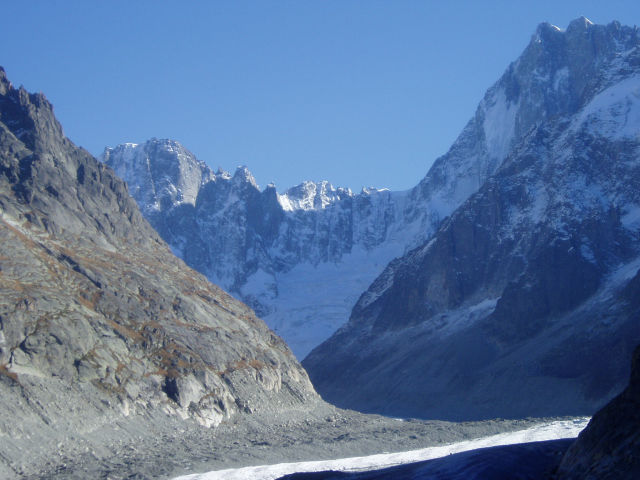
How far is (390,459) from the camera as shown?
317ft

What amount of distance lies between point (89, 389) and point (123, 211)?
62290mm

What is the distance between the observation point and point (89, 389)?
87.0m

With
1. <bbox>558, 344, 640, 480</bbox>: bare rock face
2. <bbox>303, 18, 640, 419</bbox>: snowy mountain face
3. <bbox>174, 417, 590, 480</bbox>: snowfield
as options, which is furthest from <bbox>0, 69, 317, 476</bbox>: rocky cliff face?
<bbox>558, 344, 640, 480</bbox>: bare rock face

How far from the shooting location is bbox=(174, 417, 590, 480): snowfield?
268 ft

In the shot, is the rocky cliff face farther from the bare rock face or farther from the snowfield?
the bare rock face

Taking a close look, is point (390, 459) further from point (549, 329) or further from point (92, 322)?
point (549, 329)

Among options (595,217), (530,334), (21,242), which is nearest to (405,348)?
(530,334)

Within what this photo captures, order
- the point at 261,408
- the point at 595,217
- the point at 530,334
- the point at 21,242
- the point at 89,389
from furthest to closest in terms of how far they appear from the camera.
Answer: the point at 595,217 < the point at 530,334 < the point at 261,408 < the point at 21,242 < the point at 89,389

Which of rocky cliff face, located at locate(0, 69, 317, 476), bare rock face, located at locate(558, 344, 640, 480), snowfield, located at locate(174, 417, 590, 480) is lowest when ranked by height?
snowfield, located at locate(174, 417, 590, 480)

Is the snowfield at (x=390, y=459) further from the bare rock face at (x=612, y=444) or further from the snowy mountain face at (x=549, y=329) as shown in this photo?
the bare rock face at (x=612, y=444)

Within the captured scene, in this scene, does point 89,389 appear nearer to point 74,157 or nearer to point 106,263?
point 106,263

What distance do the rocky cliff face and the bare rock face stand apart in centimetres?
4937

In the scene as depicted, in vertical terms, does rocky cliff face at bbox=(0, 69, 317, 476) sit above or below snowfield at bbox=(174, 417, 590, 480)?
above

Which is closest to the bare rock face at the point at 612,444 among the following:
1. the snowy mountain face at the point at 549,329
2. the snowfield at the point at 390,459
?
the snowfield at the point at 390,459
